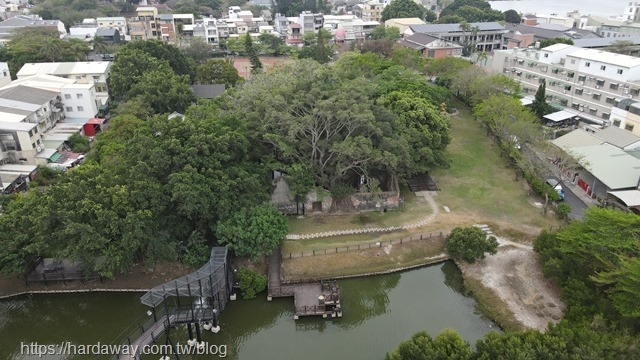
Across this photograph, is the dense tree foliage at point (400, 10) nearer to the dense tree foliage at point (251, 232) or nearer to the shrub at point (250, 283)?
the dense tree foliage at point (251, 232)

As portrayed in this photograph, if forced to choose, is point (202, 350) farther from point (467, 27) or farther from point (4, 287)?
point (467, 27)

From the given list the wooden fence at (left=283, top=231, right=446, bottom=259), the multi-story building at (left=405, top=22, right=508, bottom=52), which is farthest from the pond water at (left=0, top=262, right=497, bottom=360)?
the multi-story building at (left=405, top=22, right=508, bottom=52)

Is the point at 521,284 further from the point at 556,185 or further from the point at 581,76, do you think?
the point at 581,76

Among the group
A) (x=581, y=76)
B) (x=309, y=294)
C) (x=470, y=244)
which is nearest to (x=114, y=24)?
(x=581, y=76)

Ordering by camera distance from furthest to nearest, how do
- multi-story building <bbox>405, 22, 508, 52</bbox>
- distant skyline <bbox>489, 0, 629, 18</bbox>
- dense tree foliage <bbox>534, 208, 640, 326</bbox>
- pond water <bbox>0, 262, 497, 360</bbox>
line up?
distant skyline <bbox>489, 0, 629, 18</bbox> < multi-story building <bbox>405, 22, 508, 52</bbox> < pond water <bbox>0, 262, 497, 360</bbox> < dense tree foliage <bbox>534, 208, 640, 326</bbox>

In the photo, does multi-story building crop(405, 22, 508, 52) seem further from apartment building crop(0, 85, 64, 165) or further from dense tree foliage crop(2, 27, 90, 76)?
apartment building crop(0, 85, 64, 165)

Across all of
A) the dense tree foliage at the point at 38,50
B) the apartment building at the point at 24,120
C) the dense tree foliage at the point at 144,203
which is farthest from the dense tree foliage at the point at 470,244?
the dense tree foliage at the point at 38,50
